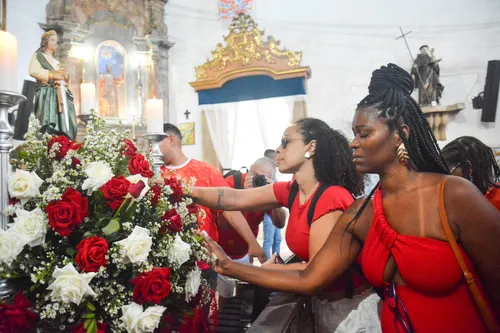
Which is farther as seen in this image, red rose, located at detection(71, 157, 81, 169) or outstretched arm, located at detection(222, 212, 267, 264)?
outstretched arm, located at detection(222, 212, 267, 264)

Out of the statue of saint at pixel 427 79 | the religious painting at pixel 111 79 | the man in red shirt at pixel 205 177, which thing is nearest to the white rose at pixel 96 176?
the man in red shirt at pixel 205 177

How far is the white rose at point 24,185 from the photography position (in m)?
1.24

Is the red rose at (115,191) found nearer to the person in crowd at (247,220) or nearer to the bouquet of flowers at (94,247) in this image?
the bouquet of flowers at (94,247)

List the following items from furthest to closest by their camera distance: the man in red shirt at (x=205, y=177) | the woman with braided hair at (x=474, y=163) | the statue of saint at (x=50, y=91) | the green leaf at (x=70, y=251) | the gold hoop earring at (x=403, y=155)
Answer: the statue of saint at (x=50, y=91)
the man in red shirt at (x=205, y=177)
the woman with braided hair at (x=474, y=163)
the gold hoop earring at (x=403, y=155)
the green leaf at (x=70, y=251)

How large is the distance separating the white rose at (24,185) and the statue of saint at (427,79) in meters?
7.70

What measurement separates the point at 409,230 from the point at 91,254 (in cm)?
98

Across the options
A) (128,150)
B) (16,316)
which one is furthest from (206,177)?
(16,316)

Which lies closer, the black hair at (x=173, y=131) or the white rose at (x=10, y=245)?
the white rose at (x=10, y=245)

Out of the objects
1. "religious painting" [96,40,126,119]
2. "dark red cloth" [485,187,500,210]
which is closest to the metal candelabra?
"dark red cloth" [485,187,500,210]

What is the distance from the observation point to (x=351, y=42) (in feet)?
28.5

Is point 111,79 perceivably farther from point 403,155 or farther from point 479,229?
point 479,229

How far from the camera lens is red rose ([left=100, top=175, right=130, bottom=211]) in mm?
1231

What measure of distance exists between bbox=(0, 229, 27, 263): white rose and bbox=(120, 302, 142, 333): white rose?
13.8 inches

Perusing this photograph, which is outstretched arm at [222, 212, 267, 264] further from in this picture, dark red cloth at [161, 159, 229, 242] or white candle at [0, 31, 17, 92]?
white candle at [0, 31, 17, 92]
